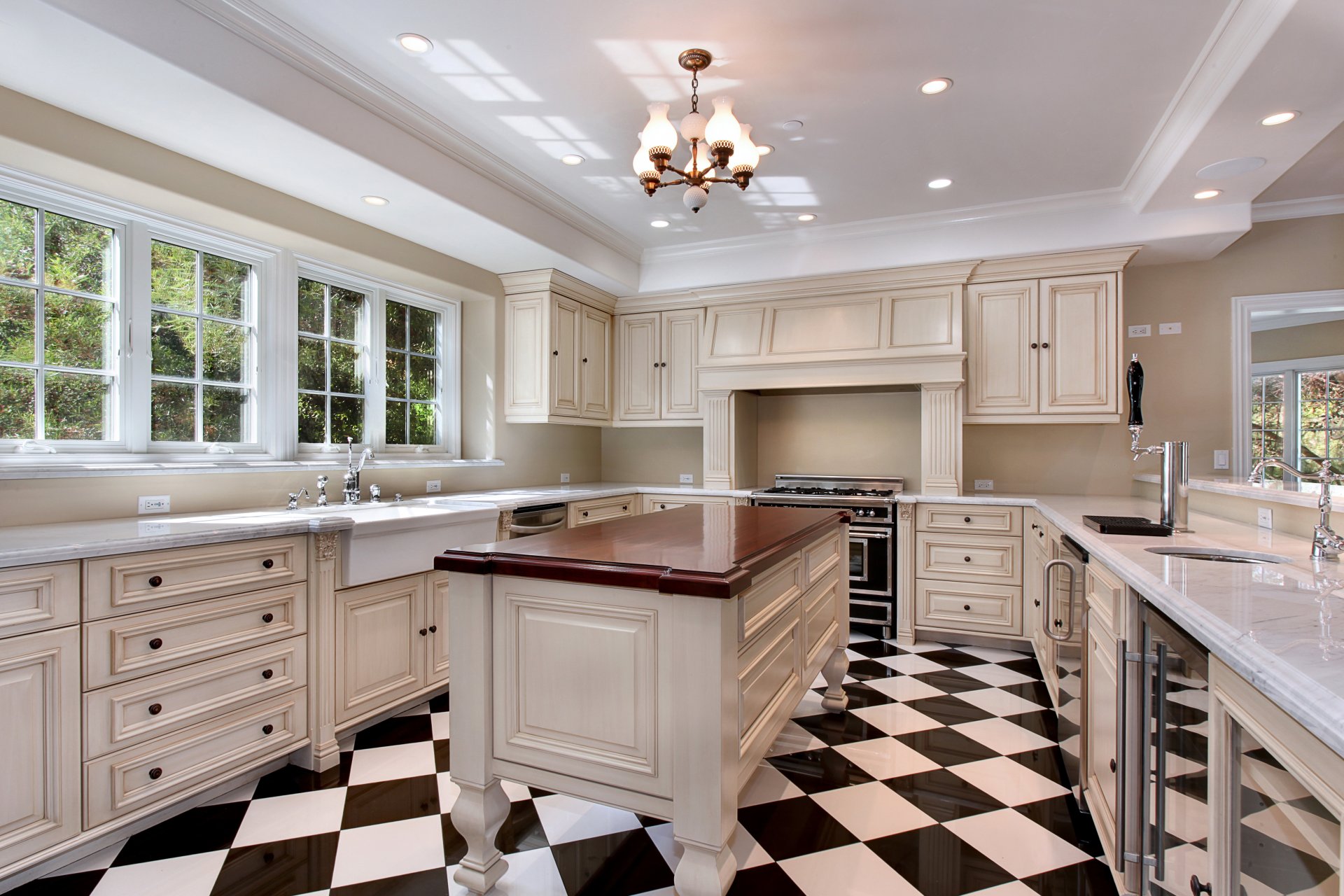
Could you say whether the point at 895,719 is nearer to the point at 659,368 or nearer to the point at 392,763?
the point at 392,763

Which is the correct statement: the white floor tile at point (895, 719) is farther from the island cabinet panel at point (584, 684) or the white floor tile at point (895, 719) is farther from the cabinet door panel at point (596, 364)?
the cabinet door panel at point (596, 364)

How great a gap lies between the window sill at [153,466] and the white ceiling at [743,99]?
1.21 meters

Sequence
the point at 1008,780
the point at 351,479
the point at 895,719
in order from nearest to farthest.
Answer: the point at 1008,780, the point at 895,719, the point at 351,479

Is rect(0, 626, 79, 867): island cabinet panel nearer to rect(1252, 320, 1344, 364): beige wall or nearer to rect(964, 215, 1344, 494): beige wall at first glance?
rect(964, 215, 1344, 494): beige wall

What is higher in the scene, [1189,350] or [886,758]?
[1189,350]

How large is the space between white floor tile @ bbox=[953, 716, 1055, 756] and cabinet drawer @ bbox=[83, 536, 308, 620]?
8.84 feet

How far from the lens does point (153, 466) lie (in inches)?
98.0

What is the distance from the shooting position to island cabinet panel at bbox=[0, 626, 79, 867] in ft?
5.46

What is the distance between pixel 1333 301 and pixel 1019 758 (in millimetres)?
3439

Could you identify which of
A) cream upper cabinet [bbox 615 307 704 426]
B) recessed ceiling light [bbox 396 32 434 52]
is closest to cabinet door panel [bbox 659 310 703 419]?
cream upper cabinet [bbox 615 307 704 426]

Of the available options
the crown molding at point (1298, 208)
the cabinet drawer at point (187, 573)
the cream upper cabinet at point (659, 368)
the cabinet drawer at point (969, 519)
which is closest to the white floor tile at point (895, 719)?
the cabinet drawer at point (969, 519)

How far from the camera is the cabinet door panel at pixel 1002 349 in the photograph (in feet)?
13.1

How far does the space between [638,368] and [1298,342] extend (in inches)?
164

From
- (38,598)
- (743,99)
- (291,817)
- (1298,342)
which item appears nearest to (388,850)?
(291,817)
